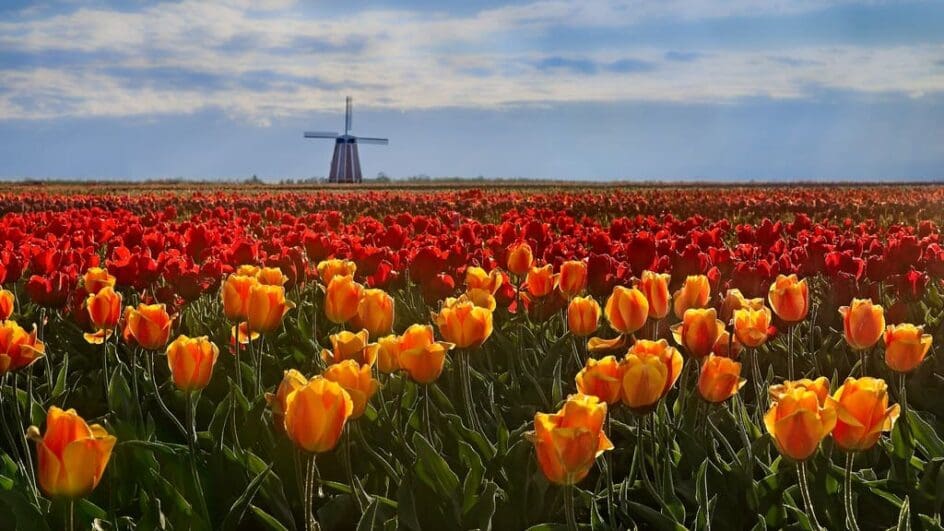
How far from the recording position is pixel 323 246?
18.8ft

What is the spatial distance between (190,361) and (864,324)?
6.92 ft

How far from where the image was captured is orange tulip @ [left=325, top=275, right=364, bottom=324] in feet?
11.4

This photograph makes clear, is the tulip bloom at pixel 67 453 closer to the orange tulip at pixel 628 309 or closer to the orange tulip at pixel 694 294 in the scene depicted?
the orange tulip at pixel 628 309

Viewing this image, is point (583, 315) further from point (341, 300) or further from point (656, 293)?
point (341, 300)

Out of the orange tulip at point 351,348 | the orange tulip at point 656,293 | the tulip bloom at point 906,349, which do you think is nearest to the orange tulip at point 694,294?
the orange tulip at point 656,293

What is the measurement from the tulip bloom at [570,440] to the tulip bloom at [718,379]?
28.3 inches

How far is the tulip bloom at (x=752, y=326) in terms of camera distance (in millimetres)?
2908

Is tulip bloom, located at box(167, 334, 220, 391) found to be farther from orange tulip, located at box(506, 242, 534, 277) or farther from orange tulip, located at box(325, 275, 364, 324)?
orange tulip, located at box(506, 242, 534, 277)

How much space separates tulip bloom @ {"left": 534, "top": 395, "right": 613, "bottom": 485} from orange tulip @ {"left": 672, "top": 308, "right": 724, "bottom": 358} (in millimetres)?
1041

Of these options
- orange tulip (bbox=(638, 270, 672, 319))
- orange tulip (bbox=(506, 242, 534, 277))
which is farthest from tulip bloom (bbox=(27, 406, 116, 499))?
orange tulip (bbox=(506, 242, 534, 277))

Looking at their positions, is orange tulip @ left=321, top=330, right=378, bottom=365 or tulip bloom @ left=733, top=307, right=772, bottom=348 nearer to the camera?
orange tulip @ left=321, top=330, right=378, bottom=365

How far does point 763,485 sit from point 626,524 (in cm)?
41

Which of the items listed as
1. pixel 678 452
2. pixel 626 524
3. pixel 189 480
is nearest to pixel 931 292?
pixel 678 452

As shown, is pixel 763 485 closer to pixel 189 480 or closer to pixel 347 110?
pixel 189 480
